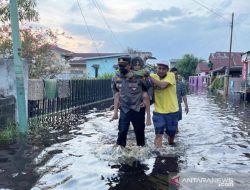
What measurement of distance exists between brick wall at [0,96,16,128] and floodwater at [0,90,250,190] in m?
1.58

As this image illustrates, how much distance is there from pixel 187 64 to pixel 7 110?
7366 cm

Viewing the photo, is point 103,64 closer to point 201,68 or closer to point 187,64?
point 201,68

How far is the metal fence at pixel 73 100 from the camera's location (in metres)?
12.8

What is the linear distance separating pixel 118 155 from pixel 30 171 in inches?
70.7

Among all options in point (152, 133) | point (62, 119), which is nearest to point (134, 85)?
point (152, 133)

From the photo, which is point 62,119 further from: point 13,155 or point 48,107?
point 13,155

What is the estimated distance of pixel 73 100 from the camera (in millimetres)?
17641

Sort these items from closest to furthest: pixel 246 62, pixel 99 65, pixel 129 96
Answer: pixel 129 96
pixel 246 62
pixel 99 65

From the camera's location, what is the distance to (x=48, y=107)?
1379 centimetres

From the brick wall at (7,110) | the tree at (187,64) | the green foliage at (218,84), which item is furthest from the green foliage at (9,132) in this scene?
the tree at (187,64)

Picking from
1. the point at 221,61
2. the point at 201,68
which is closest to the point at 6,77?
the point at 221,61

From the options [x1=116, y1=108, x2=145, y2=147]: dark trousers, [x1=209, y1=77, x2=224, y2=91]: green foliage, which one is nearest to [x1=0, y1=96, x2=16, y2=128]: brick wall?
[x1=116, y1=108, x2=145, y2=147]: dark trousers

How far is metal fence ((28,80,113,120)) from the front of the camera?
12820 millimetres

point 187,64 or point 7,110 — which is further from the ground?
point 187,64
